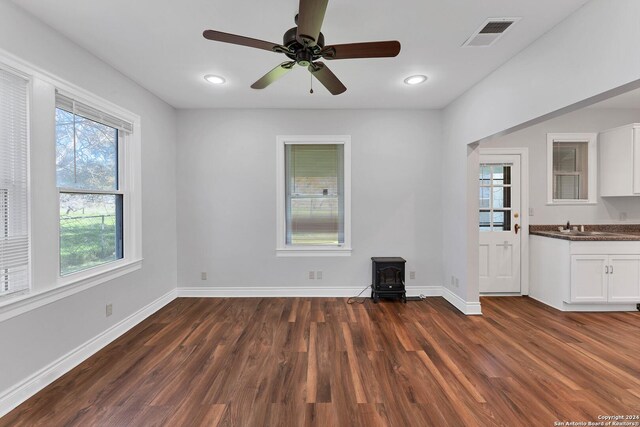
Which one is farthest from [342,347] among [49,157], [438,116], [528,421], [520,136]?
[520,136]

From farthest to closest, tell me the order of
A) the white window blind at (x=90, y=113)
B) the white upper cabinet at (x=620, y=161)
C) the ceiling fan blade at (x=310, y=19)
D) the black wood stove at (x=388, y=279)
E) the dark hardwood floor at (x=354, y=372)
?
the black wood stove at (x=388, y=279) → the white upper cabinet at (x=620, y=161) → the white window blind at (x=90, y=113) → the dark hardwood floor at (x=354, y=372) → the ceiling fan blade at (x=310, y=19)

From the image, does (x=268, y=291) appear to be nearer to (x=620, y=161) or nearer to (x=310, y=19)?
(x=310, y=19)

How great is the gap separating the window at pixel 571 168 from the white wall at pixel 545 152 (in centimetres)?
9

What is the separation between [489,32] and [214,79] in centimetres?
265

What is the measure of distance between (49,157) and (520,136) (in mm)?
5430

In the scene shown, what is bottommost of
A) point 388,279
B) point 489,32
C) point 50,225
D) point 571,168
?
point 388,279

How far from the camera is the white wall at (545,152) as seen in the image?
3996 mm

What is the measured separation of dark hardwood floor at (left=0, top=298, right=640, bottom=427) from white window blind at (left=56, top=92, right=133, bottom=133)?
2.18m

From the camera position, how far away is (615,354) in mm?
2445

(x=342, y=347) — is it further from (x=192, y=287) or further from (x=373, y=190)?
(x=192, y=287)

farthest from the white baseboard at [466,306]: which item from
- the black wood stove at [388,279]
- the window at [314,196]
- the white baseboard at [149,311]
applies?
the window at [314,196]

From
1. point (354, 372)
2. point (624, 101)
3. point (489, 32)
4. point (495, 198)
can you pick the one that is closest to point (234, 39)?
point (489, 32)

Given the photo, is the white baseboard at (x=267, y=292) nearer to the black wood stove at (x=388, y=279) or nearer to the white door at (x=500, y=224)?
the black wood stove at (x=388, y=279)

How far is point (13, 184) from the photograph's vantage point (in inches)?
74.2
